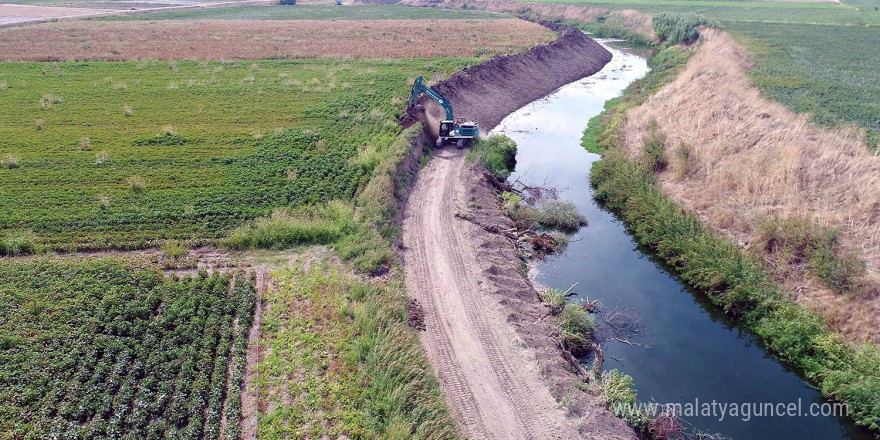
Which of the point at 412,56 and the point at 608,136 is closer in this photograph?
the point at 608,136

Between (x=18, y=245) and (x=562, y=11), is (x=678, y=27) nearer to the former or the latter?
(x=562, y=11)

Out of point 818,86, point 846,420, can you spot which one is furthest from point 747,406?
point 818,86

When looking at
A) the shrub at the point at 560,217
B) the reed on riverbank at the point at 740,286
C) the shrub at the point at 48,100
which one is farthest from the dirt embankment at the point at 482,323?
the shrub at the point at 48,100

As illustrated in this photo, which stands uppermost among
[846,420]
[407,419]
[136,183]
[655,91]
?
[655,91]

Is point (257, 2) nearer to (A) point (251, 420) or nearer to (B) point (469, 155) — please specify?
(B) point (469, 155)

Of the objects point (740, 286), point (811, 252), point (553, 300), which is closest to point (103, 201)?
point (553, 300)

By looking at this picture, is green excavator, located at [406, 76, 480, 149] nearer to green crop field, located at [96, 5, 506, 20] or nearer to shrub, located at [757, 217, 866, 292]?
shrub, located at [757, 217, 866, 292]
